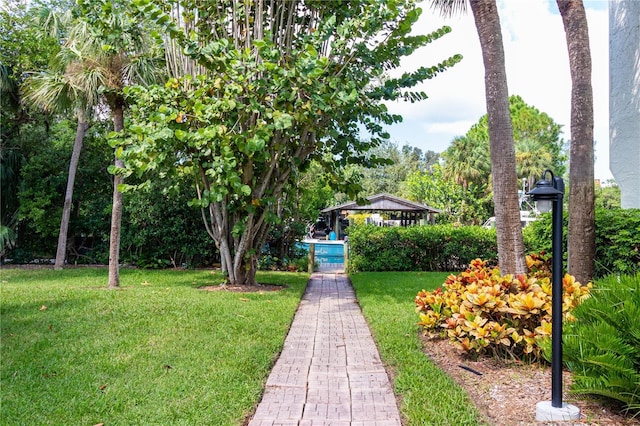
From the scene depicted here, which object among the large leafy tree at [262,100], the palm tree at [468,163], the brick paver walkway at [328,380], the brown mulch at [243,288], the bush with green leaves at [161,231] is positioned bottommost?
the brick paver walkway at [328,380]

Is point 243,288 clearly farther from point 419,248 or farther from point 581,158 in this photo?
point 581,158

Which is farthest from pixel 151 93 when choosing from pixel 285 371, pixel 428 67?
pixel 285 371

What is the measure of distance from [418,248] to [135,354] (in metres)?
10.1

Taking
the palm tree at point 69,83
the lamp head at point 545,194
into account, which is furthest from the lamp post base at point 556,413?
the palm tree at point 69,83

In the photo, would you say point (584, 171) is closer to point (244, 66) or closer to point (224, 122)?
point (244, 66)

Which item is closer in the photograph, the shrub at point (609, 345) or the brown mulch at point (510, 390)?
the shrub at point (609, 345)

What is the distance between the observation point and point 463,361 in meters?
4.48

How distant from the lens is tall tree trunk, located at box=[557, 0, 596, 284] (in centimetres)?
508

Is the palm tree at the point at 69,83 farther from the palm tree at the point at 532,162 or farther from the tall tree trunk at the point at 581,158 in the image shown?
the palm tree at the point at 532,162

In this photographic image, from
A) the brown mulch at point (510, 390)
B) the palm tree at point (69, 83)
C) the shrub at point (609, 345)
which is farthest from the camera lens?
the palm tree at point (69, 83)

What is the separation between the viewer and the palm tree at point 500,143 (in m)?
5.00

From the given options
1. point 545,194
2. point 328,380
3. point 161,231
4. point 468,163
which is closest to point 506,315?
point 545,194

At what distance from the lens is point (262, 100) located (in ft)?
26.1

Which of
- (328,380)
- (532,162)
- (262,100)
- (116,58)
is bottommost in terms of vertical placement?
(328,380)
